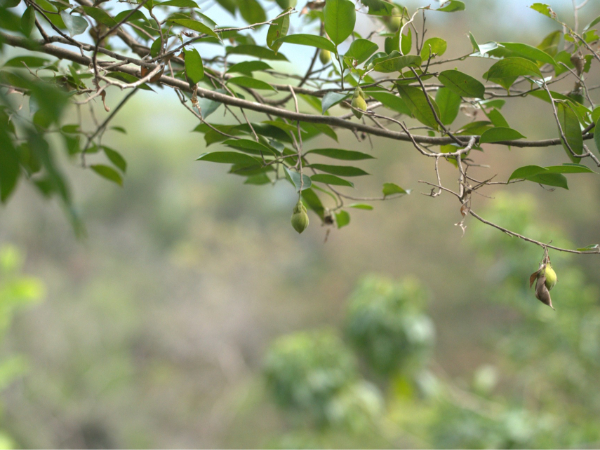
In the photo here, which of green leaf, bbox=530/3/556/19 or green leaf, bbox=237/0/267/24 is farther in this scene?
green leaf, bbox=237/0/267/24

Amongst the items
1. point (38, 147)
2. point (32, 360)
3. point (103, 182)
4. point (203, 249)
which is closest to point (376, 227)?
point (203, 249)

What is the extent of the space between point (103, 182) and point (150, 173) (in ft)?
1.21

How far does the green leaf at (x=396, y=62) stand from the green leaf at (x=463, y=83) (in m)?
0.02

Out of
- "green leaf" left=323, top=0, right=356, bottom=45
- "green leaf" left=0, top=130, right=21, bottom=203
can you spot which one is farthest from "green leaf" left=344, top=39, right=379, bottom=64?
"green leaf" left=0, top=130, right=21, bottom=203

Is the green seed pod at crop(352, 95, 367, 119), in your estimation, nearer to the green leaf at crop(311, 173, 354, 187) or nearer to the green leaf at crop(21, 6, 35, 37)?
the green leaf at crop(311, 173, 354, 187)

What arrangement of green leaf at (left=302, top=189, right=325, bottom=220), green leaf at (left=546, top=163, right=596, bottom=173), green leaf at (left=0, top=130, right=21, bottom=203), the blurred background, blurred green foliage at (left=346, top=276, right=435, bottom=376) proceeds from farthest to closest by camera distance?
the blurred background → blurred green foliage at (left=346, top=276, right=435, bottom=376) → green leaf at (left=302, top=189, right=325, bottom=220) → green leaf at (left=546, top=163, right=596, bottom=173) → green leaf at (left=0, top=130, right=21, bottom=203)

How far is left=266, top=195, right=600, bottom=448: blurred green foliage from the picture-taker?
1664 mm

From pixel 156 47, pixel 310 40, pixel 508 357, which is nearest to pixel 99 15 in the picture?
pixel 156 47

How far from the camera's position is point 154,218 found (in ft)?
12.4

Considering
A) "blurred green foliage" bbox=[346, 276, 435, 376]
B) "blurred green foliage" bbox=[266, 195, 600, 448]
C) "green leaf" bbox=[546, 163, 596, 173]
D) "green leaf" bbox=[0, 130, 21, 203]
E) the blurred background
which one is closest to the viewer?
"green leaf" bbox=[0, 130, 21, 203]

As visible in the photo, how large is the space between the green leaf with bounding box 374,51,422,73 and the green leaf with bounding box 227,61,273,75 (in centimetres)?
13

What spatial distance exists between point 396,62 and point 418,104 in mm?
39

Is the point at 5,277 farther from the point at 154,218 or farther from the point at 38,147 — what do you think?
the point at 154,218

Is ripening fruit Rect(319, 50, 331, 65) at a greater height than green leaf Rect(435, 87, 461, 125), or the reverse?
ripening fruit Rect(319, 50, 331, 65)
